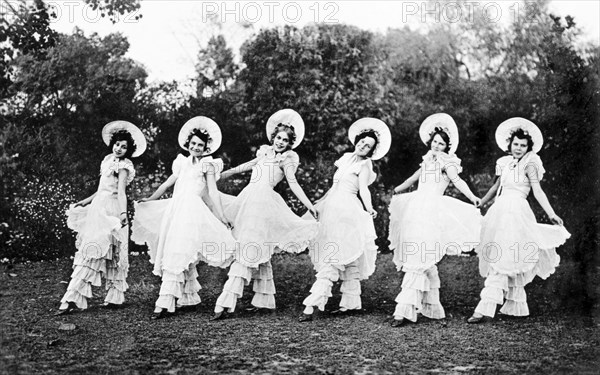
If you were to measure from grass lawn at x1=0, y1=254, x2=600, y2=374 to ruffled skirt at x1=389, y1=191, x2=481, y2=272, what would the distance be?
0.74 m

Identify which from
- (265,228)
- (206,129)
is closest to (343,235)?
(265,228)

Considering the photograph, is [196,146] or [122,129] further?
[122,129]

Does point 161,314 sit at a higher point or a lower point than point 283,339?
higher

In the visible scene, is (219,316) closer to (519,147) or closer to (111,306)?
(111,306)

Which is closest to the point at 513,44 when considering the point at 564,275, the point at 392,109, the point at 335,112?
the point at 392,109

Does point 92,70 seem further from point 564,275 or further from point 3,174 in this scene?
point 564,275

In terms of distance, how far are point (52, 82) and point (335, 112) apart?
5.02 metres

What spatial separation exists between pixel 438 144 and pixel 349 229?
1394 millimetres

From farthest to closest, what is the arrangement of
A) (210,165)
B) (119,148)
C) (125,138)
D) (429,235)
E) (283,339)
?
1. (125,138)
2. (119,148)
3. (210,165)
4. (429,235)
5. (283,339)

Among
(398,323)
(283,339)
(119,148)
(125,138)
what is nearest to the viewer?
(283,339)

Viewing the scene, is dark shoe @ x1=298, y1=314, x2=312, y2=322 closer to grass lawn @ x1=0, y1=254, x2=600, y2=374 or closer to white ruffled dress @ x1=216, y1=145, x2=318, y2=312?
grass lawn @ x1=0, y1=254, x2=600, y2=374

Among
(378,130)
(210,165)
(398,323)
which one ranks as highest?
(378,130)

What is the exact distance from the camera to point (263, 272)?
7.09 m

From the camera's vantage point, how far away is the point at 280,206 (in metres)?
7.05
